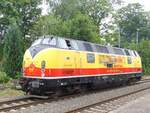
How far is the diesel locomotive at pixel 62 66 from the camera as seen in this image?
686 inches

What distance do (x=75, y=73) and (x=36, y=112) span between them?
19.5 ft

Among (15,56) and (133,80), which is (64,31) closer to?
(133,80)

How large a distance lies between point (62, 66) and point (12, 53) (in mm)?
6360

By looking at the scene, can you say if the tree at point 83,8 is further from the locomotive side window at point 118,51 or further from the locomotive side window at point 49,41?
the locomotive side window at point 49,41

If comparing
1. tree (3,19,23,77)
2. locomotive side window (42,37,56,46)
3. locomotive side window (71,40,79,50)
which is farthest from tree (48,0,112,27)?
locomotive side window (42,37,56,46)

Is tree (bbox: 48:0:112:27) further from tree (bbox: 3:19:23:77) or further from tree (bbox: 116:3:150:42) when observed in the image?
tree (bbox: 116:3:150:42)

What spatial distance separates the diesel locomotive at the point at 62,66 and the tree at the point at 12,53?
4.73m

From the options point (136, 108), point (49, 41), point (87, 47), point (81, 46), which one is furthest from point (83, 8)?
point (136, 108)

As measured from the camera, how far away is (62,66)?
18.1m

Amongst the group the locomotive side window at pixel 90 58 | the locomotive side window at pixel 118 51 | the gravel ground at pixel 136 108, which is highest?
the locomotive side window at pixel 118 51

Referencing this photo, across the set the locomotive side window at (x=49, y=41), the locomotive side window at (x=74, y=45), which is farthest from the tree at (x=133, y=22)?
the locomotive side window at (x=49, y=41)

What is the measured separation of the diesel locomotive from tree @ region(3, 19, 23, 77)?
186 inches

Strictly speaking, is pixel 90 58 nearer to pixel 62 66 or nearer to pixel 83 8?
pixel 62 66

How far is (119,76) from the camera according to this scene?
26.2 meters
